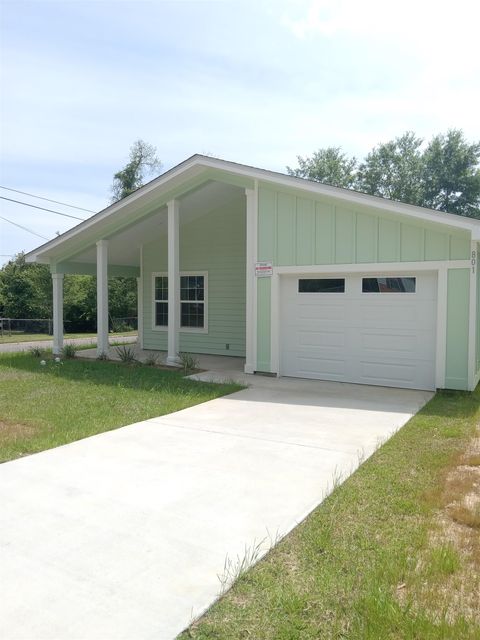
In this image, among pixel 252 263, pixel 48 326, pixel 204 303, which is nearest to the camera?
pixel 252 263

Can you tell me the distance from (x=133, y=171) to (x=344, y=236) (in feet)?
82.7

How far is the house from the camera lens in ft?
26.6

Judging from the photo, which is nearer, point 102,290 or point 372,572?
point 372,572

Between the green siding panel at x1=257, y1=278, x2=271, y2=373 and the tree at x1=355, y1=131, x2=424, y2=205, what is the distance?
1149 inches

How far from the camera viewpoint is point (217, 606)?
2.61m

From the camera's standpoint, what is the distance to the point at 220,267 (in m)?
13.6

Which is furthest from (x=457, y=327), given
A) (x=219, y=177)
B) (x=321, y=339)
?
(x=219, y=177)

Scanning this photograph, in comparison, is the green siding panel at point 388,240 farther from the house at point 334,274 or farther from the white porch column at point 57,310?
the white porch column at point 57,310

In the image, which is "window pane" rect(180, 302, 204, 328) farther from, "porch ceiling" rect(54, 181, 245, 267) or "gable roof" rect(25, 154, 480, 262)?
"gable roof" rect(25, 154, 480, 262)

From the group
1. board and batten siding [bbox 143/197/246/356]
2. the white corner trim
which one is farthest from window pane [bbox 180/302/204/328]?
the white corner trim

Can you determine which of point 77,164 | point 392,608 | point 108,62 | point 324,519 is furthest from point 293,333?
point 77,164

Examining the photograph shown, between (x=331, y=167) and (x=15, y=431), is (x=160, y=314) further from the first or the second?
(x=331, y=167)

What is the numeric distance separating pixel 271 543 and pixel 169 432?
2.83m

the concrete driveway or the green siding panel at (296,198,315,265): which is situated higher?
the green siding panel at (296,198,315,265)
